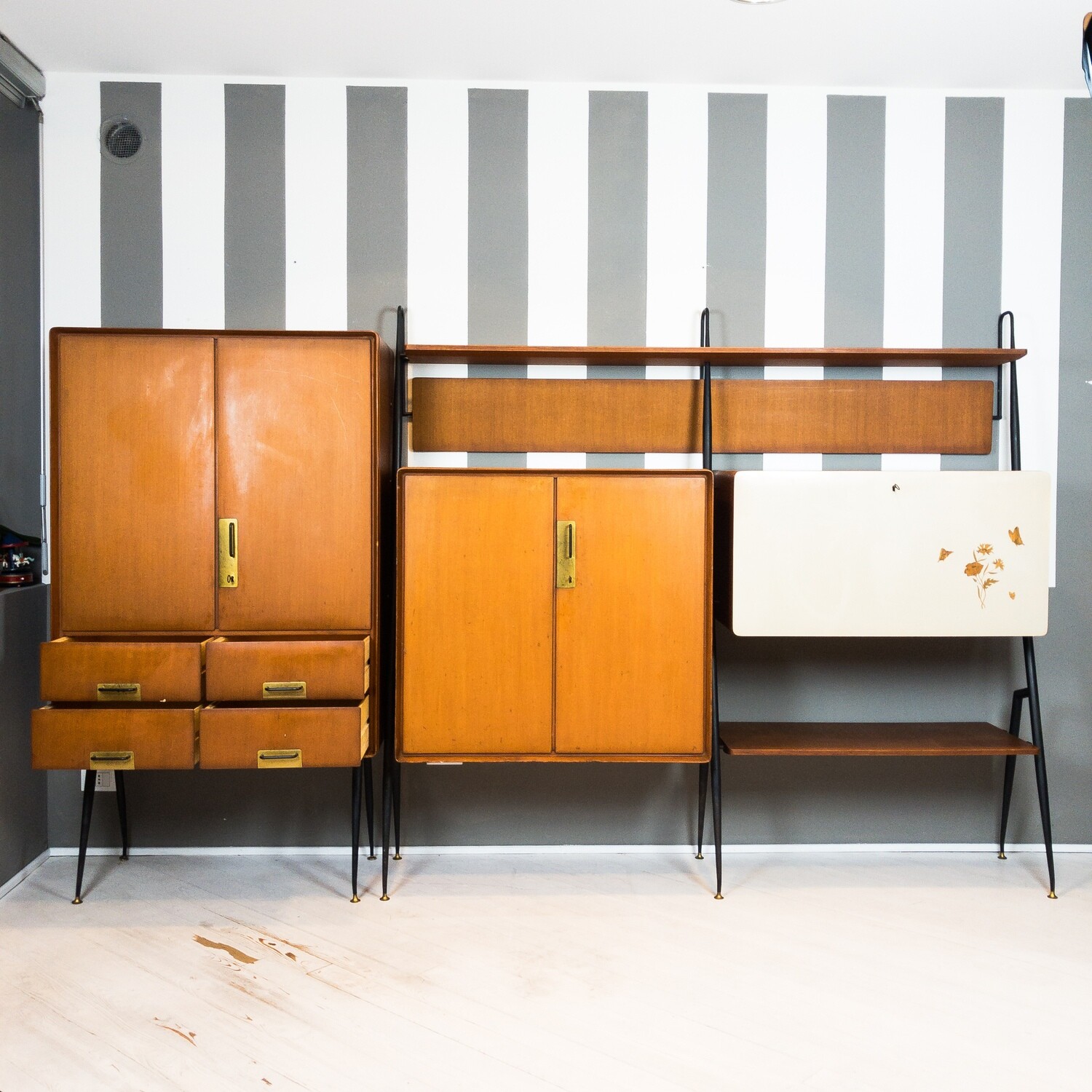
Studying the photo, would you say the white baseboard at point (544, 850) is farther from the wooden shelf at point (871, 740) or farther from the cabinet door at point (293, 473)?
the cabinet door at point (293, 473)

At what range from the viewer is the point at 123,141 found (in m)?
2.75

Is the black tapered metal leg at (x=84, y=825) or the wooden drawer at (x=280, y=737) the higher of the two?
the wooden drawer at (x=280, y=737)

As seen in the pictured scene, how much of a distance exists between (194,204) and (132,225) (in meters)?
0.21

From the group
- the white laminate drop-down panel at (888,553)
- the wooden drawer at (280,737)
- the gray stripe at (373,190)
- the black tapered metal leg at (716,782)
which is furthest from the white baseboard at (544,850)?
the gray stripe at (373,190)

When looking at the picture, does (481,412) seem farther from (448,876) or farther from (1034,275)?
(1034,275)

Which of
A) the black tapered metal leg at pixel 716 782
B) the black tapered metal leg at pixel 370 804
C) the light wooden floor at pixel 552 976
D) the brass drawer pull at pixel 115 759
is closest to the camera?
the light wooden floor at pixel 552 976

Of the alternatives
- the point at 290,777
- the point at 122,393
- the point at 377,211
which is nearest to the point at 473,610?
the point at 290,777

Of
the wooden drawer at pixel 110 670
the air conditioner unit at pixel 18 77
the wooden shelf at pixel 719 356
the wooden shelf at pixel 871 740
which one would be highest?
the air conditioner unit at pixel 18 77

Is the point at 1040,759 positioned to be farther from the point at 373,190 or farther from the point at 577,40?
the point at 373,190

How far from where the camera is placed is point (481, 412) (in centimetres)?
279

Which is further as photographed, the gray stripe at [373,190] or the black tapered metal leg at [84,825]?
the gray stripe at [373,190]

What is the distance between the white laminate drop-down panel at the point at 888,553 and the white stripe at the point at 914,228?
0.41 meters

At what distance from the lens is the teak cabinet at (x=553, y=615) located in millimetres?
2451

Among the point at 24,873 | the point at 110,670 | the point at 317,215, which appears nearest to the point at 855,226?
the point at 317,215
